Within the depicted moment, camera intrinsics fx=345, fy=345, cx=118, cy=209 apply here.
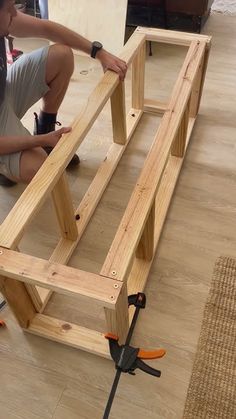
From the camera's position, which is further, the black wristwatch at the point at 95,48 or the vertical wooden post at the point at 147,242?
the black wristwatch at the point at 95,48

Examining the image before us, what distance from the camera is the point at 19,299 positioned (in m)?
0.88

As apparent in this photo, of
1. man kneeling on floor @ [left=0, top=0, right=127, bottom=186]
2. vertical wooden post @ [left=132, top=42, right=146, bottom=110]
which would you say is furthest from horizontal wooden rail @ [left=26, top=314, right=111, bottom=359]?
vertical wooden post @ [left=132, top=42, right=146, bottom=110]

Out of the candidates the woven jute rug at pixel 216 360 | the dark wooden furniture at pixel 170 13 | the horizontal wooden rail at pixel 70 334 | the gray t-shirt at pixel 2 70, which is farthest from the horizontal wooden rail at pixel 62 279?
the dark wooden furniture at pixel 170 13

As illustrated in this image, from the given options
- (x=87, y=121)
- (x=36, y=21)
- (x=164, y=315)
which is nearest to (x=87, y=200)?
(x=87, y=121)

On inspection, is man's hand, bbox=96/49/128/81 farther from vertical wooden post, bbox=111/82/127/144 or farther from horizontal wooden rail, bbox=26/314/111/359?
horizontal wooden rail, bbox=26/314/111/359

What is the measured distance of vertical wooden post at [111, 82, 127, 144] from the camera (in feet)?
4.08

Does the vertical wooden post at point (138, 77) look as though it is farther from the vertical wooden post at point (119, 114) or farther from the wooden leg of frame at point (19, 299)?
the wooden leg of frame at point (19, 299)

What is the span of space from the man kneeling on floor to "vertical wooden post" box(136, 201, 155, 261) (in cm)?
35

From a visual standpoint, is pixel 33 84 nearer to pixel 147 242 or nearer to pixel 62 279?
pixel 147 242

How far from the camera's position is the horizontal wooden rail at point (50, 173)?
74 cm

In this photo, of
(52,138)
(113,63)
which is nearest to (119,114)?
(113,63)

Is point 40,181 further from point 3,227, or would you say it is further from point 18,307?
point 18,307

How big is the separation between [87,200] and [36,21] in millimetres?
625

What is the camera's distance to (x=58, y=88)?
126cm
